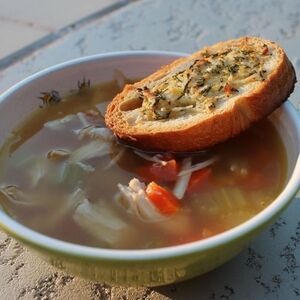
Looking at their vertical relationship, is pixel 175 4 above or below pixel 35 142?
below

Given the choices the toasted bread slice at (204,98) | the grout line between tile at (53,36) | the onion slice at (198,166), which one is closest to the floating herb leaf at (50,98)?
the toasted bread slice at (204,98)

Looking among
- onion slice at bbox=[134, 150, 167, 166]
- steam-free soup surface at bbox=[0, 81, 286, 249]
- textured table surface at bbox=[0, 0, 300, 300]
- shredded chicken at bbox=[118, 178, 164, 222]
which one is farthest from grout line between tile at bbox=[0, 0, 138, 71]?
shredded chicken at bbox=[118, 178, 164, 222]

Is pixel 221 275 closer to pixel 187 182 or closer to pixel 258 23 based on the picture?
pixel 187 182

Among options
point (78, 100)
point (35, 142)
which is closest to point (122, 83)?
point (78, 100)

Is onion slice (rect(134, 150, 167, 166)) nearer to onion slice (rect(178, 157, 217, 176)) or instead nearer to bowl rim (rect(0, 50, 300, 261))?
onion slice (rect(178, 157, 217, 176))

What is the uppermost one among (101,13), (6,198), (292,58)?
(6,198)

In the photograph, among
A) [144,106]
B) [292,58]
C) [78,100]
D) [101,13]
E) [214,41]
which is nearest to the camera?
[144,106]

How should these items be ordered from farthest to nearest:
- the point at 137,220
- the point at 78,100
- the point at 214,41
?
the point at 214,41
the point at 78,100
the point at 137,220
